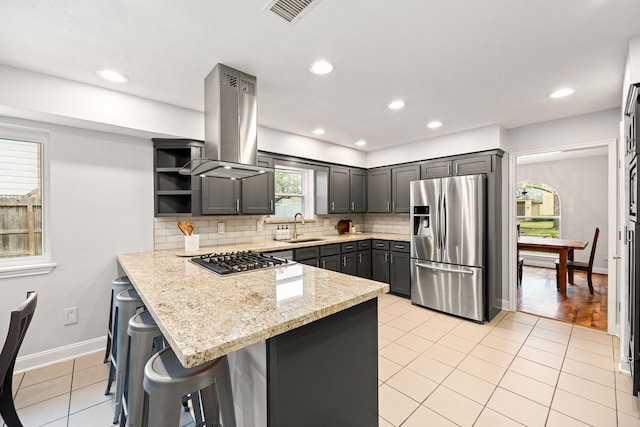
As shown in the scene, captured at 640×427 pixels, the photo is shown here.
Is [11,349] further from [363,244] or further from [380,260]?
[380,260]

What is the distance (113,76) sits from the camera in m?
2.31

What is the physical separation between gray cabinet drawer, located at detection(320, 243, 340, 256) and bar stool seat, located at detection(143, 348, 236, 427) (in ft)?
9.04

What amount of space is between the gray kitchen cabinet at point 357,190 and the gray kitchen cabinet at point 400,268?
0.99 m

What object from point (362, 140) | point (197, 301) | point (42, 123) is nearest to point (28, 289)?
point (42, 123)

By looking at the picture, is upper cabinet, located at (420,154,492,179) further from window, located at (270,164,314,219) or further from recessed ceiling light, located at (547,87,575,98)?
window, located at (270,164,314,219)

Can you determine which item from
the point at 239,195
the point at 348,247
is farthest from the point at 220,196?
the point at 348,247

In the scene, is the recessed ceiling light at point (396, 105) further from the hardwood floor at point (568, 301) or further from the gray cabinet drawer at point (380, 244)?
the hardwood floor at point (568, 301)

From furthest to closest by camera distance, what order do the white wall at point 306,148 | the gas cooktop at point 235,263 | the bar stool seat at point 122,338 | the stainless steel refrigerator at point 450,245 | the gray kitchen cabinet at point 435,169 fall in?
1. the gray kitchen cabinet at point 435,169
2. the white wall at point 306,148
3. the stainless steel refrigerator at point 450,245
4. the gas cooktop at point 235,263
5. the bar stool seat at point 122,338

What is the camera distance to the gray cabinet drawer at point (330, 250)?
397 centimetres

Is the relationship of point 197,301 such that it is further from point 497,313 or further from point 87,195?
point 497,313

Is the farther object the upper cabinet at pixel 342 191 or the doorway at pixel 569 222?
the upper cabinet at pixel 342 191

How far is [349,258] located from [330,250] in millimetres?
445

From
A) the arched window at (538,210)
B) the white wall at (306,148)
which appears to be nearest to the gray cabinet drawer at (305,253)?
the white wall at (306,148)

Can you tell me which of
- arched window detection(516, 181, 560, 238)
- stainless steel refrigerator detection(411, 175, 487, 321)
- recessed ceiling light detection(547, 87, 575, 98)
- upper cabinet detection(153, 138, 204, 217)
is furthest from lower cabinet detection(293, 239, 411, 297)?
arched window detection(516, 181, 560, 238)
